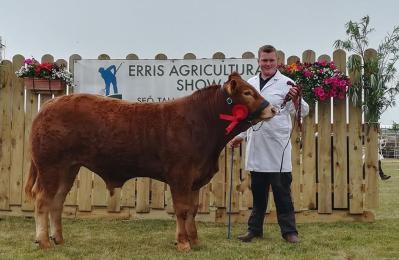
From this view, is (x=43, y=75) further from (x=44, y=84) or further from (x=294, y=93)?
(x=294, y=93)

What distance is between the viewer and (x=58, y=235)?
221 inches

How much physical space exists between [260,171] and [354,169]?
6.88 feet

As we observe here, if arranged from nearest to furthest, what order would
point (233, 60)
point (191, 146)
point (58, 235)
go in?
point (191, 146), point (58, 235), point (233, 60)

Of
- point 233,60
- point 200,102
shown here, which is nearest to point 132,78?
point 233,60

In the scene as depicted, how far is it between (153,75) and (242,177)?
2112mm

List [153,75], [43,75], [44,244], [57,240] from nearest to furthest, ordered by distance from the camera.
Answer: [44,244]
[57,240]
[43,75]
[153,75]

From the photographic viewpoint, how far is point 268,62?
19.3 feet

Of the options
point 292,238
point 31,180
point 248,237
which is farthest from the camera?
point 248,237

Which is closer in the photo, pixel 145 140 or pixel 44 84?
pixel 145 140

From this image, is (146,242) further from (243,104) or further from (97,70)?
(97,70)

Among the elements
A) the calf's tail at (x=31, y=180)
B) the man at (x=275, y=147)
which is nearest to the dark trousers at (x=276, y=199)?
the man at (x=275, y=147)

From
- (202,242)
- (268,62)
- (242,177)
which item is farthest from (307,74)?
(202,242)

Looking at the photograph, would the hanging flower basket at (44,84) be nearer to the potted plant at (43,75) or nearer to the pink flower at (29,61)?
the potted plant at (43,75)

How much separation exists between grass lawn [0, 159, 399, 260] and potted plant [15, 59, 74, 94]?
206cm
